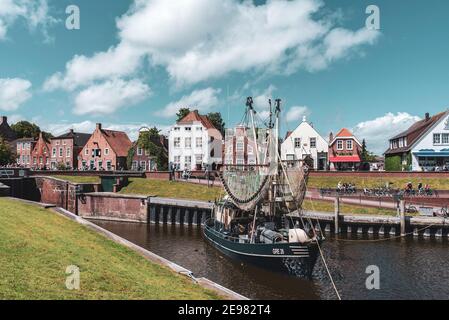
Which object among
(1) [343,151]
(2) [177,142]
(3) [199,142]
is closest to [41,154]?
(2) [177,142]

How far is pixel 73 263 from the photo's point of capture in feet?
55.8

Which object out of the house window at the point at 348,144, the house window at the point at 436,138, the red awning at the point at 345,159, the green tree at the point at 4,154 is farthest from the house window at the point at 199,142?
the green tree at the point at 4,154

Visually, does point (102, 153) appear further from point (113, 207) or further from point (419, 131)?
point (419, 131)

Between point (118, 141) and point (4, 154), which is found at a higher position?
point (118, 141)

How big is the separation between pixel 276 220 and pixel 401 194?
21.5 m

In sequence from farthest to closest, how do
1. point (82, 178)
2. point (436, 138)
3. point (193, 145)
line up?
point (193, 145), point (82, 178), point (436, 138)

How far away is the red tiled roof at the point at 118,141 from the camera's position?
294ft

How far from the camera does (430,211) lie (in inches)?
1644

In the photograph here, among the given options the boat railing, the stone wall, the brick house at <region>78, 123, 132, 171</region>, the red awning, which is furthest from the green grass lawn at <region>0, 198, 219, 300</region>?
the brick house at <region>78, 123, 132, 171</region>

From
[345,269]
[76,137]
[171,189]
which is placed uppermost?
[76,137]

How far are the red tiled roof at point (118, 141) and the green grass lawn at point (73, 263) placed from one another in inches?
2590

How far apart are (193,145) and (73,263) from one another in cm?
6159

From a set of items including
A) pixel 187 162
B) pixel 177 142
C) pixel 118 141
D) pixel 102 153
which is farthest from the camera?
pixel 118 141
